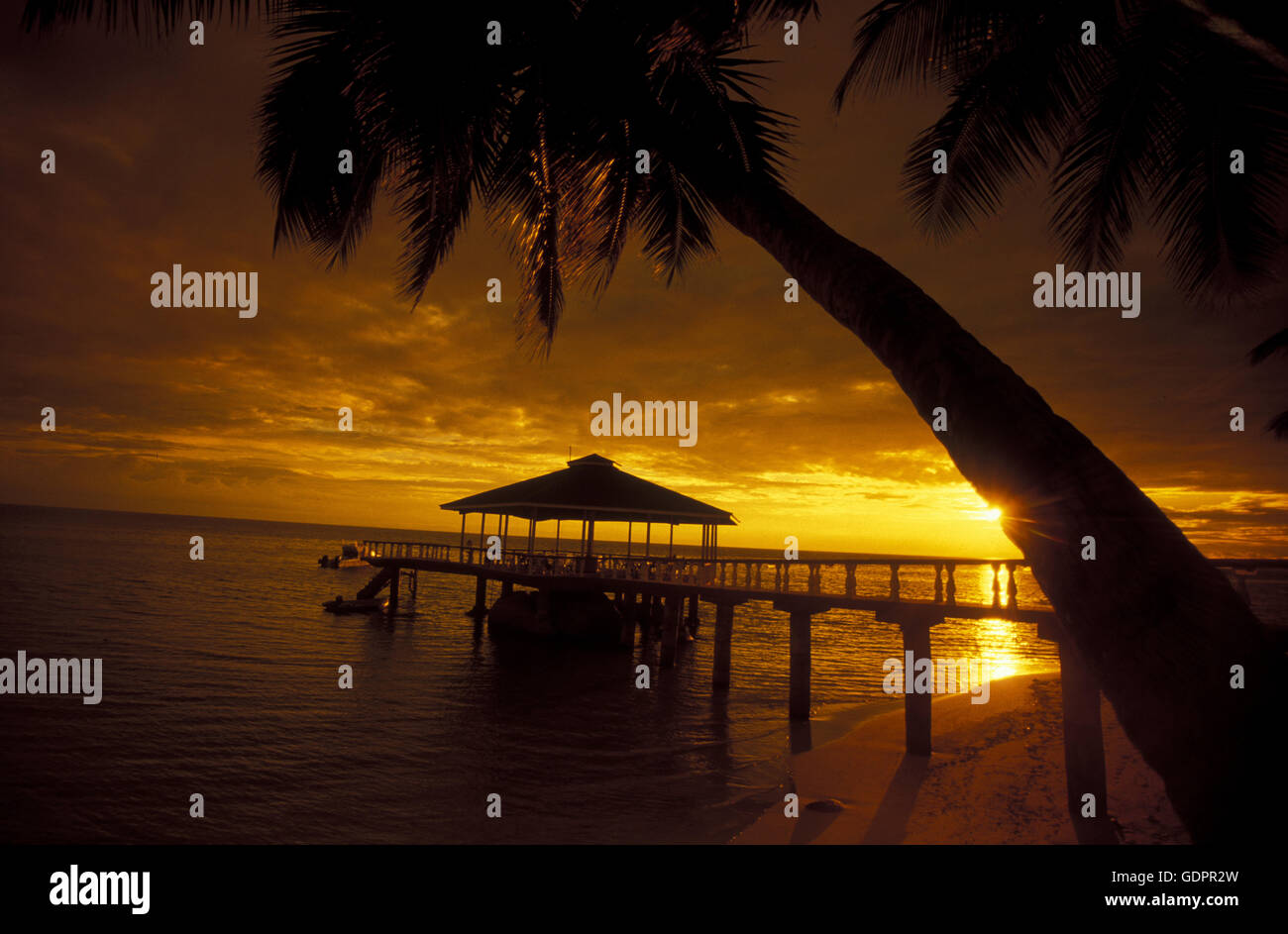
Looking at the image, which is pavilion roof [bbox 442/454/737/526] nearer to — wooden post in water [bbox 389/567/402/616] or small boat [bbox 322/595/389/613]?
wooden post in water [bbox 389/567/402/616]

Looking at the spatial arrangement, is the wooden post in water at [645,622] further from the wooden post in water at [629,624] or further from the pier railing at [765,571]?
the pier railing at [765,571]

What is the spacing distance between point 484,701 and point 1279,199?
18.1m

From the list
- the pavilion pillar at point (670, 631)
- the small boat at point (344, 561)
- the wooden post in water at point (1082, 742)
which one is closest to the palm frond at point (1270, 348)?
the wooden post in water at point (1082, 742)

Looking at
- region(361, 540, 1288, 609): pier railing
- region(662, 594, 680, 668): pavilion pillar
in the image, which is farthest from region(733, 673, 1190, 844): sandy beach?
region(662, 594, 680, 668): pavilion pillar

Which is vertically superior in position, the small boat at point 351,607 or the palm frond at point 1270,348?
the palm frond at point 1270,348

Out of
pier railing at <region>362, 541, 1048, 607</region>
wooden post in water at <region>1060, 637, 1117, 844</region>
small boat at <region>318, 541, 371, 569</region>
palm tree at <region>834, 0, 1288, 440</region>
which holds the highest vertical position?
palm tree at <region>834, 0, 1288, 440</region>

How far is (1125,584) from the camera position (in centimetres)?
277

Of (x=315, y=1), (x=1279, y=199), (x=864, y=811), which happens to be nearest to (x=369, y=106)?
(x=315, y=1)

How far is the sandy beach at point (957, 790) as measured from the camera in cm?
991

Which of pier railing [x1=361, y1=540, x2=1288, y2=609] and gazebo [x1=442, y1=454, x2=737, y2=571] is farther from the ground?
gazebo [x1=442, y1=454, x2=737, y2=571]

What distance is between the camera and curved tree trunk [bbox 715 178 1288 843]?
7.98 feet

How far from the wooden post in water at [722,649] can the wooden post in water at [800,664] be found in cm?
328

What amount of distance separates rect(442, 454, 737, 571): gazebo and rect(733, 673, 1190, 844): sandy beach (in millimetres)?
9382
